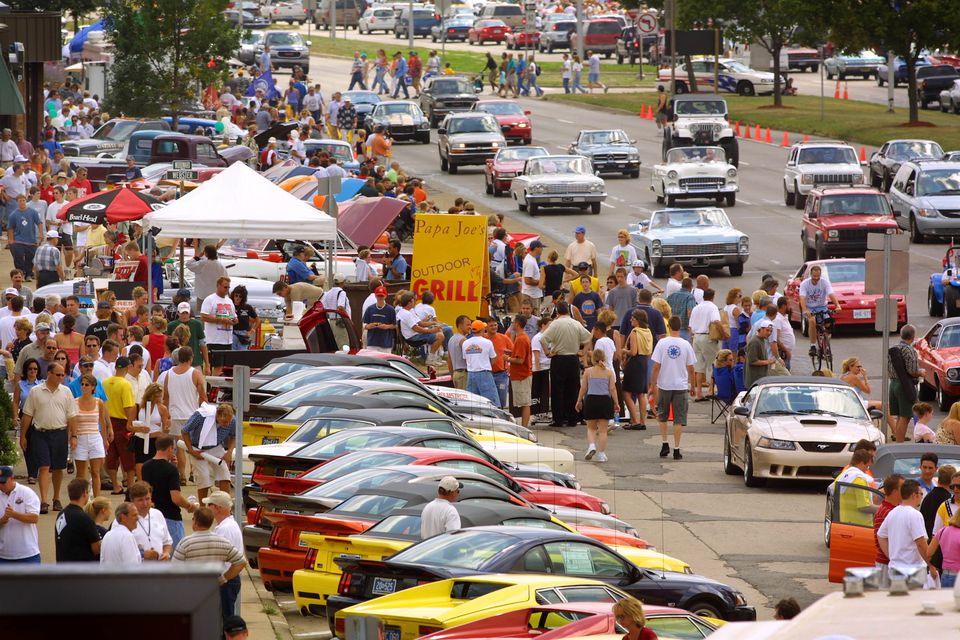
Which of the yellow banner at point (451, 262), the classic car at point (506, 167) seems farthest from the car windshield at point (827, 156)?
the yellow banner at point (451, 262)

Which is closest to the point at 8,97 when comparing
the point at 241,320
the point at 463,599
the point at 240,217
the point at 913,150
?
the point at 241,320

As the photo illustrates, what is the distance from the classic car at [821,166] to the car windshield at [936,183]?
14.0 feet

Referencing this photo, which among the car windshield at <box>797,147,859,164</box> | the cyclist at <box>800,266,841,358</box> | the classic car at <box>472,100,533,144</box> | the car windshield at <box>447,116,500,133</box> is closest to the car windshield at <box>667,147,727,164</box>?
the car windshield at <box>797,147,859,164</box>

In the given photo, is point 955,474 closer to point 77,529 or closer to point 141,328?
point 77,529

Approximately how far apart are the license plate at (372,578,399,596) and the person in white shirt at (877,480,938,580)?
12.7 feet

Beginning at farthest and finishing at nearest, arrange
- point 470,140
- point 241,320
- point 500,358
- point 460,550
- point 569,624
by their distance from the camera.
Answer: point 470,140 < point 241,320 < point 500,358 < point 460,550 < point 569,624

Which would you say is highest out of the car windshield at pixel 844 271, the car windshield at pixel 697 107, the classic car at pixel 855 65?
the classic car at pixel 855 65

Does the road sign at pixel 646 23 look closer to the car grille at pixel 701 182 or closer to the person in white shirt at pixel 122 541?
the car grille at pixel 701 182

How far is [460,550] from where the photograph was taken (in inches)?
438

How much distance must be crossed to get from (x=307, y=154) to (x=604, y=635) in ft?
110

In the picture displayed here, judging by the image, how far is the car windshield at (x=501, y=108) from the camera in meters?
53.8

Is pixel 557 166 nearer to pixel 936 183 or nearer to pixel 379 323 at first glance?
pixel 936 183

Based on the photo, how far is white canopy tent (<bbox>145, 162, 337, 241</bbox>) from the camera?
73.5ft

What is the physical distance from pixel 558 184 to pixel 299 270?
1624 centimetres
